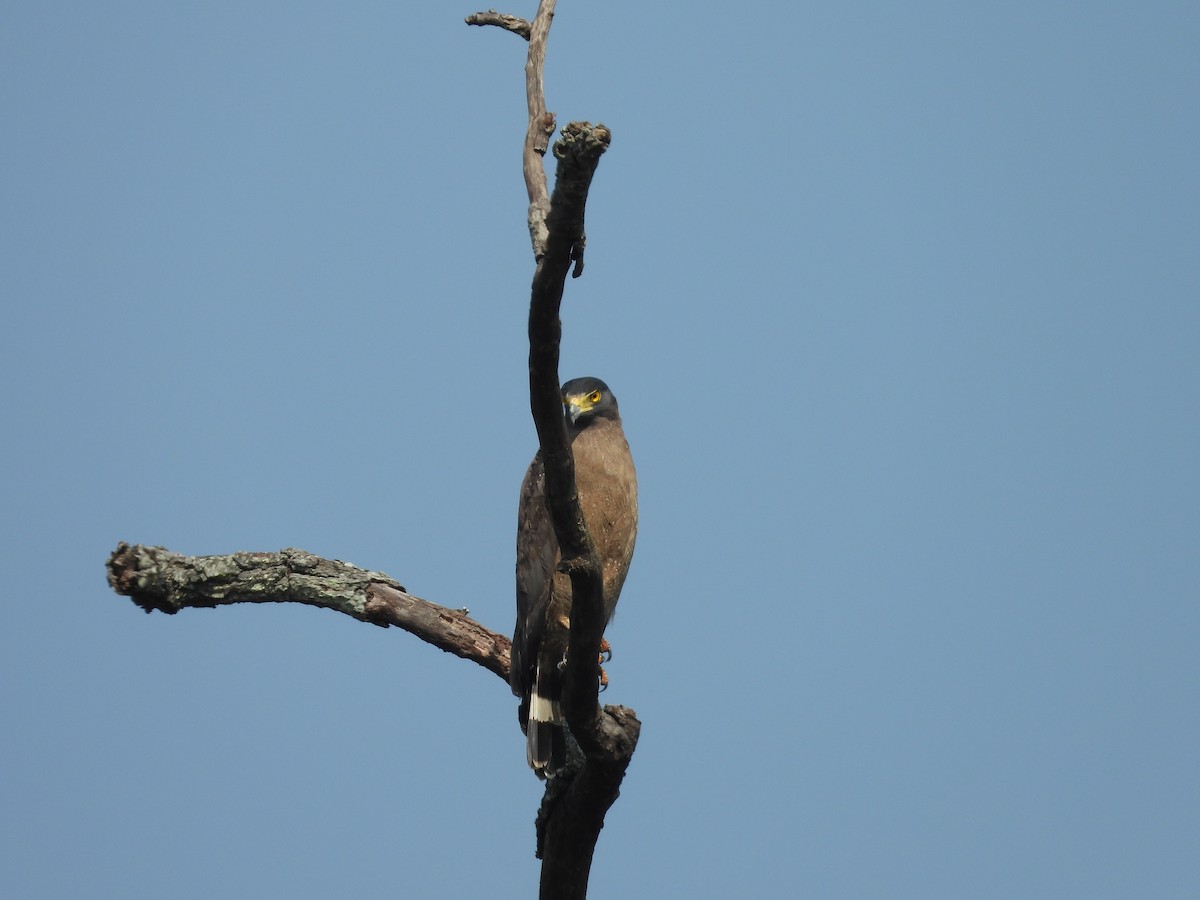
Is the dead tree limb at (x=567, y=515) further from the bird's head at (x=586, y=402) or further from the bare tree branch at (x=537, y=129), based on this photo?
the bird's head at (x=586, y=402)

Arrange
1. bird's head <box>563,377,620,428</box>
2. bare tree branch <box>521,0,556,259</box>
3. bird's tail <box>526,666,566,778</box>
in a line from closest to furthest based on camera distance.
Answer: bare tree branch <box>521,0,556,259</box>
bird's tail <box>526,666,566,778</box>
bird's head <box>563,377,620,428</box>

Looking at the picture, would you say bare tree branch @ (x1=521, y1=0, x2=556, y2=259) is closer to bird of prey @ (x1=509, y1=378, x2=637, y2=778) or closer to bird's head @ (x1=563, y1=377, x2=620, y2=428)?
bird of prey @ (x1=509, y1=378, x2=637, y2=778)

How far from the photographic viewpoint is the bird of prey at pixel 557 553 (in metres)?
6.55

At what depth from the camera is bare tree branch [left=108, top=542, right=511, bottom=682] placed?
18.0 feet

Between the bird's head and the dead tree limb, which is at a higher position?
the bird's head

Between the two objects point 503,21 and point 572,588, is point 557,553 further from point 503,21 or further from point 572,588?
point 503,21

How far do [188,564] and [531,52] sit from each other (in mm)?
2967

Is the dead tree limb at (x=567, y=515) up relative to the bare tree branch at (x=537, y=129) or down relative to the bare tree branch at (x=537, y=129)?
down

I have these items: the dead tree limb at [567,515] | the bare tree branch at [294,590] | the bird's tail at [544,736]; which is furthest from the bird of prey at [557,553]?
the dead tree limb at [567,515]

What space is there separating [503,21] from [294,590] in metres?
3.15

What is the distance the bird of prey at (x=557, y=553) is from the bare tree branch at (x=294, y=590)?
19cm

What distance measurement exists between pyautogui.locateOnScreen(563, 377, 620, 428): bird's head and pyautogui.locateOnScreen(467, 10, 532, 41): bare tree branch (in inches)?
77.0

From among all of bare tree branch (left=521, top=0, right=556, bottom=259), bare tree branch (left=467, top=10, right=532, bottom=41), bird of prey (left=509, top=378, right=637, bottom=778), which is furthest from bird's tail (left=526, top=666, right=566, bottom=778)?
bare tree branch (left=467, top=10, right=532, bottom=41)

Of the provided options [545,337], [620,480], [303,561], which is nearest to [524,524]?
[620,480]
